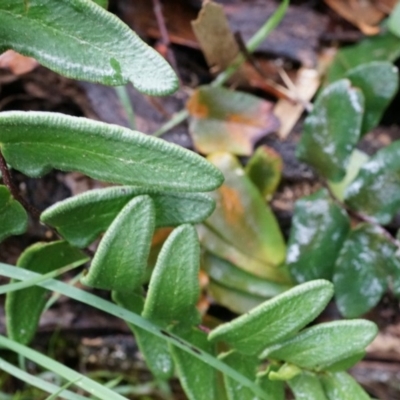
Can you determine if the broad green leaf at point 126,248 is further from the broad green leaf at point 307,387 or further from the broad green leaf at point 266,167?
the broad green leaf at point 266,167

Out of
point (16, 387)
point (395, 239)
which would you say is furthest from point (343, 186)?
point (16, 387)

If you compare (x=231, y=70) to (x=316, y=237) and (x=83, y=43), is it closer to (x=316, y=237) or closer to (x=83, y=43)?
(x=316, y=237)

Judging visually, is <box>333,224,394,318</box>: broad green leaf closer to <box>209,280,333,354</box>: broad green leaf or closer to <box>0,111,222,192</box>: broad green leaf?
<box>209,280,333,354</box>: broad green leaf

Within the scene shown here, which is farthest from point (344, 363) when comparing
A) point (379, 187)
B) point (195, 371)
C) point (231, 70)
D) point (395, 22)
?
point (395, 22)

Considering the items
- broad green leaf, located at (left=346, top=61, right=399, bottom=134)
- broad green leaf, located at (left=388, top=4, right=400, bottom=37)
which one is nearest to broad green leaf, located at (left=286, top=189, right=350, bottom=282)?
broad green leaf, located at (left=346, top=61, right=399, bottom=134)

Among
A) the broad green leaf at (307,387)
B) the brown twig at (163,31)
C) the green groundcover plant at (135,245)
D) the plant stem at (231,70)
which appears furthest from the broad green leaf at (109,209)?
the brown twig at (163,31)
